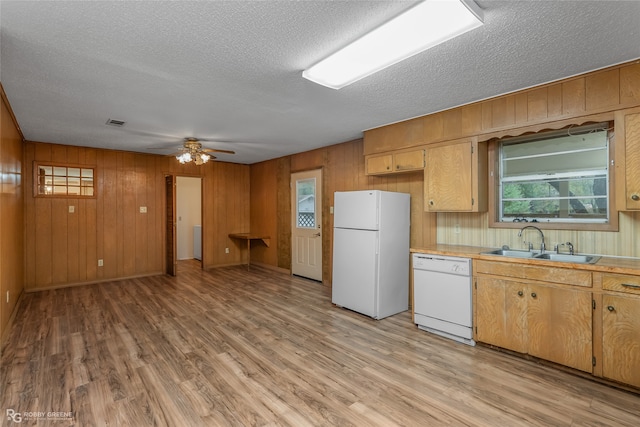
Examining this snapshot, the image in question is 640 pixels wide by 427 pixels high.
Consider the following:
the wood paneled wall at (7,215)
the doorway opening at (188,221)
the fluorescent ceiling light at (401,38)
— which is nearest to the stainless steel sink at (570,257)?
the fluorescent ceiling light at (401,38)

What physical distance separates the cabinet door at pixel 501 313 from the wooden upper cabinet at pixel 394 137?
171cm

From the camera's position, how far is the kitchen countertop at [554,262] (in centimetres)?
221

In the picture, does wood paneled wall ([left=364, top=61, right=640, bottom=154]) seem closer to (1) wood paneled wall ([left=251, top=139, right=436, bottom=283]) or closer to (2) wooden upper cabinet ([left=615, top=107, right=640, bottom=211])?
(2) wooden upper cabinet ([left=615, top=107, right=640, bottom=211])

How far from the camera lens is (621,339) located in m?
2.21

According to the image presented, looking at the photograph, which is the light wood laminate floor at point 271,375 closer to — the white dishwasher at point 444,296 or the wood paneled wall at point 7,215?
the white dishwasher at point 444,296

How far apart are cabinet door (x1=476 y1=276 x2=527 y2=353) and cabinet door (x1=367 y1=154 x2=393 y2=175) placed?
1705 mm

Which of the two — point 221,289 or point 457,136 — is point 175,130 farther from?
point 457,136

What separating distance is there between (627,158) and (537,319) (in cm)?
141

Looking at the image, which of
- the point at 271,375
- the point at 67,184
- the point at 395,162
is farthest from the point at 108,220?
the point at 395,162

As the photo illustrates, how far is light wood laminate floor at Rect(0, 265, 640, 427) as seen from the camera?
1974 millimetres

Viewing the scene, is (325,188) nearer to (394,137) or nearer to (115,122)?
(394,137)

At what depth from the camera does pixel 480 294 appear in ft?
9.49

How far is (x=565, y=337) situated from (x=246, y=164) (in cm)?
637

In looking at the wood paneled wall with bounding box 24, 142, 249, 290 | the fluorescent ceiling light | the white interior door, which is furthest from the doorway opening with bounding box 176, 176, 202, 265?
the fluorescent ceiling light
